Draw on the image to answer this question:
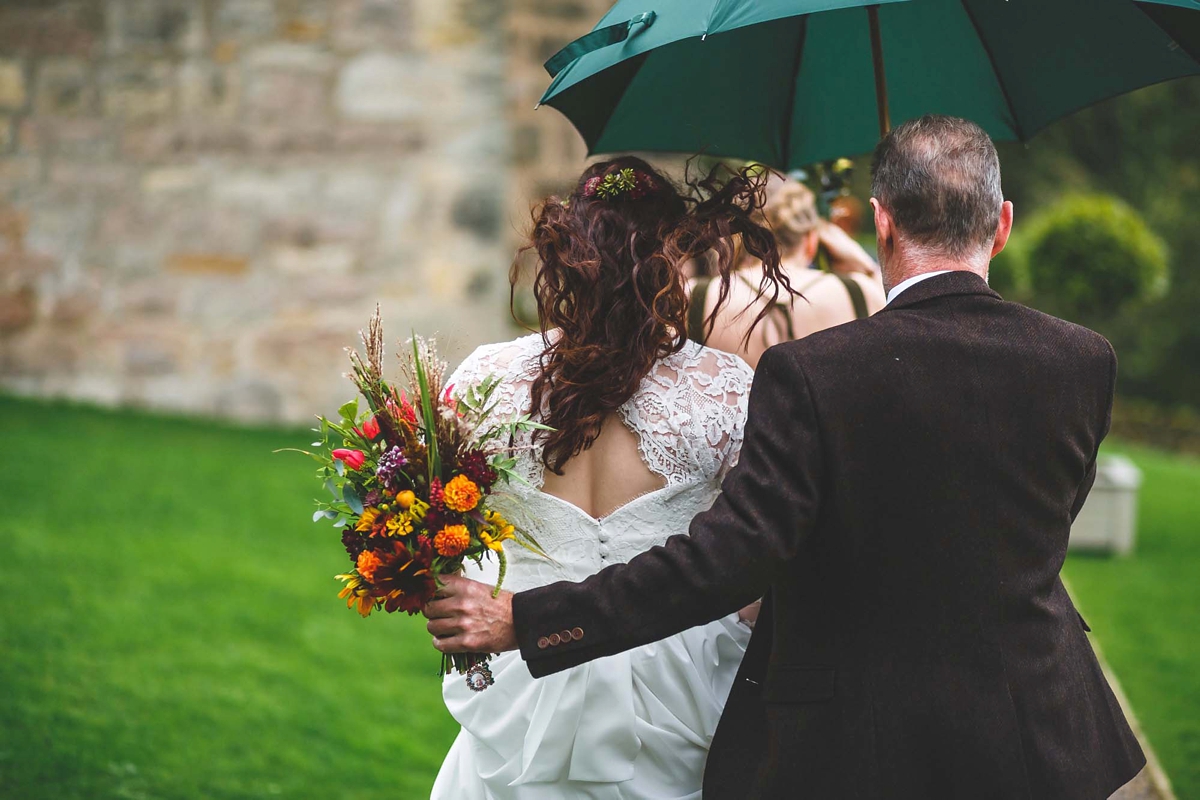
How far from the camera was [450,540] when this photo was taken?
201 cm

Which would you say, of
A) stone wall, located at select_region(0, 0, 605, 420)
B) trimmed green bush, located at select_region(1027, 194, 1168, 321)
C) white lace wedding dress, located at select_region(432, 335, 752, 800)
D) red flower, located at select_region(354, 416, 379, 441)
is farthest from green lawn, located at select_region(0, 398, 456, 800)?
trimmed green bush, located at select_region(1027, 194, 1168, 321)

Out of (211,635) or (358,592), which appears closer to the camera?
(358,592)

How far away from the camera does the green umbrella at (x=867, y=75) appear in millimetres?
2824

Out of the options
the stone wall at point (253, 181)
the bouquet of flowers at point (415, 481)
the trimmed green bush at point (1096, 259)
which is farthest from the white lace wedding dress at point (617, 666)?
the trimmed green bush at point (1096, 259)

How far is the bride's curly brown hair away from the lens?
7.37 ft

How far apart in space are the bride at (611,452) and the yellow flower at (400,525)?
323mm

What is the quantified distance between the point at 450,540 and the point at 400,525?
10 cm

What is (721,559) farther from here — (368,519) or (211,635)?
(211,635)

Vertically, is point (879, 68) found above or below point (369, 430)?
above

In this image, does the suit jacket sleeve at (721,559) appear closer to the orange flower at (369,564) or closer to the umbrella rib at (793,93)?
Answer: the orange flower at (369,564)

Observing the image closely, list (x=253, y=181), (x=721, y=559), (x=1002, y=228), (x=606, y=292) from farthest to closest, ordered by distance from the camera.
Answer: (x=253, y=181) → (x=606, y=292) → (x=1002, y=228) → (x=721, y=559)

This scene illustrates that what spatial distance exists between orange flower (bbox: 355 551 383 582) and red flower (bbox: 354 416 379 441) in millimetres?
238

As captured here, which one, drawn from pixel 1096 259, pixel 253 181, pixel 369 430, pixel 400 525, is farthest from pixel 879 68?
pixel 253 181

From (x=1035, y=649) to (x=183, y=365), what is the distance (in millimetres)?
8049
